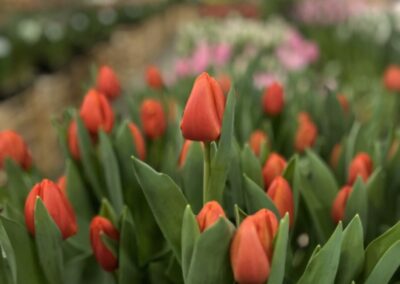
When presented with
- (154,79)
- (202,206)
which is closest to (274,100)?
(154,79)

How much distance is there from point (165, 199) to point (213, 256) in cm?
12

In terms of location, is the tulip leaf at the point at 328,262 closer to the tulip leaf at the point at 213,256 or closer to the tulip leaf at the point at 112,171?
the tulip leaf at the point at 213,256

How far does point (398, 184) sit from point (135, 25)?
8.08 m

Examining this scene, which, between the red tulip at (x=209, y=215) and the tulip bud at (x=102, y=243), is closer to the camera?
the red tulip at (x=209, y=215)

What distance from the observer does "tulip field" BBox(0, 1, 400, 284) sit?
0.60 meters

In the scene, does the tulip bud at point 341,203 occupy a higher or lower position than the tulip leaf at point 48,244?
lower

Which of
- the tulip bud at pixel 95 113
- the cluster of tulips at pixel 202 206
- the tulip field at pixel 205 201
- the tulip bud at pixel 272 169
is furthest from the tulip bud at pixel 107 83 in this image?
the tulip bud at pixel 272 169

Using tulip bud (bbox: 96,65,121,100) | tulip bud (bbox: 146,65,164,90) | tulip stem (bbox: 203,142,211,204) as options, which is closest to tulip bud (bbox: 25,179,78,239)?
tulip stem (bbox: 203,142,211,204)

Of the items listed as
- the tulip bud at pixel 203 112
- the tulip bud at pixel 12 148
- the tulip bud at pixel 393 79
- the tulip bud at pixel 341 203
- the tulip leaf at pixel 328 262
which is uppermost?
the tulip bud at pixel 203 112

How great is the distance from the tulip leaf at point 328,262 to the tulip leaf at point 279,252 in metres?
0.04

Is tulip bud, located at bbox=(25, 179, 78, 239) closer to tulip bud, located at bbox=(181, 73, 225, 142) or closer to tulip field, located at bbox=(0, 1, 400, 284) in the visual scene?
tulip field, located at bbox=(0, 1, 400, 284)

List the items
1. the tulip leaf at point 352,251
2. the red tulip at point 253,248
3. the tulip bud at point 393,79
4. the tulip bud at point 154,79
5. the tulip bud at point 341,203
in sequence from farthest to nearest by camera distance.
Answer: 1. the tulip bud at point 393,79
2. the tulip bud at point 154,79
3. the tulip bud at point 341,203
4. the tulip leaf at point 352,251
5. the red tulip at point 253,248

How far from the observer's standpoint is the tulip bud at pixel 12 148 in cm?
92

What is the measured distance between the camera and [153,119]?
3.49ft
